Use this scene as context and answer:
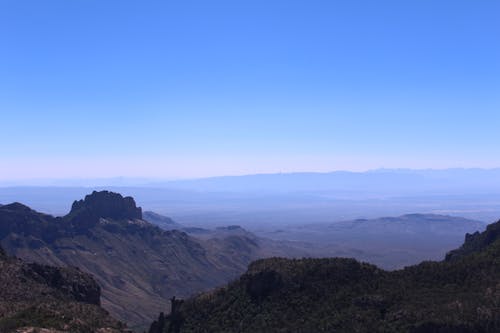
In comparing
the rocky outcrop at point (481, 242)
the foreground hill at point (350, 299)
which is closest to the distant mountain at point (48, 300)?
the foreground hill at point (350, 299)

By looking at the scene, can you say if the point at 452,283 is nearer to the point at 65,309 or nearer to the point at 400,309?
the point at 400,309

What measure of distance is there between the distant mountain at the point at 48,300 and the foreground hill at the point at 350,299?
55.3ft

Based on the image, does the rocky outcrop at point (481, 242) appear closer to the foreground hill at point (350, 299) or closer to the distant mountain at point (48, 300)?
the foreground hill at point (350, 299)

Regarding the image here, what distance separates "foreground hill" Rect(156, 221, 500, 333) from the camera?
7588 cm

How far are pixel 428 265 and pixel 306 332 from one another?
24758 millimetres

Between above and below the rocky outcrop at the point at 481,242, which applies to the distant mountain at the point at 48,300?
below

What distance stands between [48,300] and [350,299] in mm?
43295

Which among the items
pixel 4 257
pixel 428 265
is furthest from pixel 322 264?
pixel 4 257

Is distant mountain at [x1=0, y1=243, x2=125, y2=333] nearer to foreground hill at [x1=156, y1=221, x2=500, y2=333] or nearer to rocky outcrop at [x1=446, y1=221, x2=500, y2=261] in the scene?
foreground hill at [x1=156, y1=221, x2=500, y2=333]

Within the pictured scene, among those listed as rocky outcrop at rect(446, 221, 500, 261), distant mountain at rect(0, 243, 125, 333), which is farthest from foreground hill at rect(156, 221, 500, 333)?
rocky outcrop at rect(446, 221, 500, 261)

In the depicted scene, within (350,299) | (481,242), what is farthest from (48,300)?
(481,242)

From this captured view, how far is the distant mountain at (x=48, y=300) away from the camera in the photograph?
6819cm

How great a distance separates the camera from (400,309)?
8025cm

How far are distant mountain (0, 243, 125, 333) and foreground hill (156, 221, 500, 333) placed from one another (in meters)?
16.9
